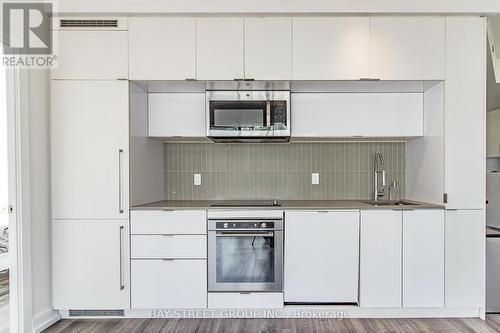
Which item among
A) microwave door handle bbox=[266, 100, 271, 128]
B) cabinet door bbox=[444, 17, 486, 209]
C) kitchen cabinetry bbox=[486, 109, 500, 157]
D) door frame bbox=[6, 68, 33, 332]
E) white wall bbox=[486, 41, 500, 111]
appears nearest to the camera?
door frame bbox=[6, 68, 33, 332]

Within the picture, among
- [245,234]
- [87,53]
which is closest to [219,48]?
[87,53]

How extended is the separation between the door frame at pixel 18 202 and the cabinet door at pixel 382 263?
8.25 feet

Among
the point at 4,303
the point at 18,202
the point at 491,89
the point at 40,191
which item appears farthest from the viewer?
the point at 491,89

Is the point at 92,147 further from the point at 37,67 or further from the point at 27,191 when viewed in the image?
the point at 37,67

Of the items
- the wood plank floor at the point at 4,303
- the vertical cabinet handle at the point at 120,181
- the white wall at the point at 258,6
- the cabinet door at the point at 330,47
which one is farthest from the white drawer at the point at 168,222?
the white wall at the point at 258,6

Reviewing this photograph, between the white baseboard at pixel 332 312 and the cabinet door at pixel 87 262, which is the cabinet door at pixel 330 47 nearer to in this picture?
the white baseboard at pixel 332 312

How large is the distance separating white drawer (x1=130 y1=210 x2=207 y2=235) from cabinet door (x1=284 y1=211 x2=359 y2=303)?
0.70 m

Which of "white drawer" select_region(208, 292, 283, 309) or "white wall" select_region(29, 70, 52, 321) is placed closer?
"white wall" select_region(29, 70, 52, 321)

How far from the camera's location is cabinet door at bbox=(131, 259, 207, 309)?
99.3 inches

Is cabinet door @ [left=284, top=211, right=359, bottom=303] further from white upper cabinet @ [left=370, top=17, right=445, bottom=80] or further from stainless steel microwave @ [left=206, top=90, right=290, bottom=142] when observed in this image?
white upper cabinet @ [left=370, top=17, right=445, bottom=80]

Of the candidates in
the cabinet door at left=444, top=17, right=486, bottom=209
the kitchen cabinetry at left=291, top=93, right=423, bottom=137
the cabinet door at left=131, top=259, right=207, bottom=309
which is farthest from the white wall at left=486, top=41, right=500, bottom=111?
the cabinet door at left=131, top=259, right=207, bottom=309

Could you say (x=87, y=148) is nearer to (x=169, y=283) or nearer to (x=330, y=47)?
(x=169, y=283)

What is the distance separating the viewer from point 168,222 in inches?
99.7

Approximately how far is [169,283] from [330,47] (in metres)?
2.28
